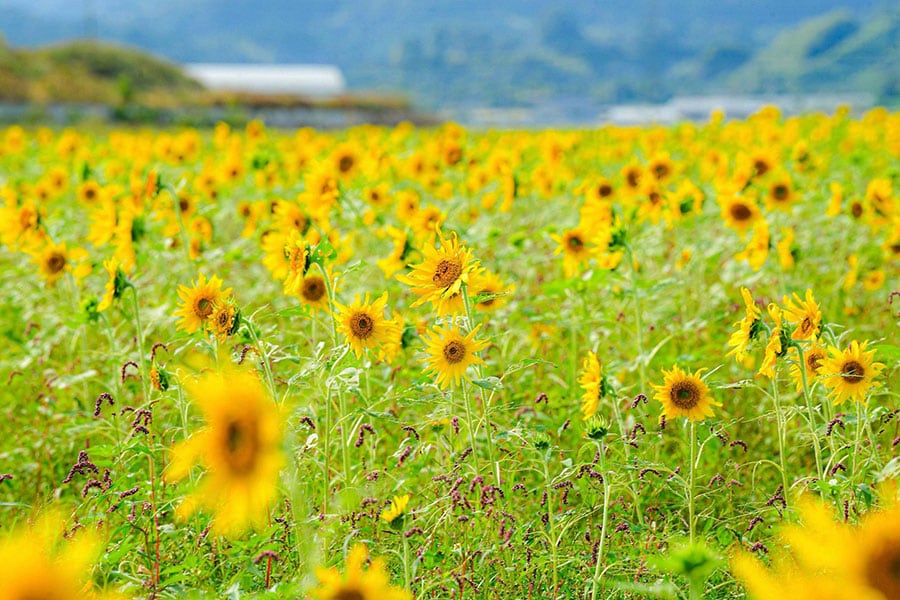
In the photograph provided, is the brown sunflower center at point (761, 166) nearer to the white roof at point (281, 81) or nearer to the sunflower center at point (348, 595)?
the sunflower center at point (348, 595)

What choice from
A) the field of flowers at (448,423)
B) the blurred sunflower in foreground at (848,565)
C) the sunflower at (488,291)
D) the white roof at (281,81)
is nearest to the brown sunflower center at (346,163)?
the field of flowers at (448,423)

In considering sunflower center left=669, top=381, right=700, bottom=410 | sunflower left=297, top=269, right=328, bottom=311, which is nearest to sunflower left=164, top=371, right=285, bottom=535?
sunflower center left=669, top=381, right=700, bottom=410

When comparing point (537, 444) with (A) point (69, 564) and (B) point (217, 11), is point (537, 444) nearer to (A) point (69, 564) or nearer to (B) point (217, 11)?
(A) point (69, 564)

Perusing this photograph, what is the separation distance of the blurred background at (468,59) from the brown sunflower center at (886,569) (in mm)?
13954

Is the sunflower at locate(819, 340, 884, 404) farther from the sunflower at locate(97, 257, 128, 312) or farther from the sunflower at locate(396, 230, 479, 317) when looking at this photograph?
the sunflower at locate(97, 257, 128, 312)

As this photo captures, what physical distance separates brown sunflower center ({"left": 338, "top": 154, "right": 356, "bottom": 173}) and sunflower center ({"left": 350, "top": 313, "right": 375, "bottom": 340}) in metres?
1.89

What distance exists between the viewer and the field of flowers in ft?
4.00

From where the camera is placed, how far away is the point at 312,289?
2043mm

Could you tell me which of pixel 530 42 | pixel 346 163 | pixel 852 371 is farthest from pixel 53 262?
pixel 530 42

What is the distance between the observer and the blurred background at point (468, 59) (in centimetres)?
2850

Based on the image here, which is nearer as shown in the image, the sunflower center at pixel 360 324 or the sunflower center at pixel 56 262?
the sunflower center at pixel 360 324

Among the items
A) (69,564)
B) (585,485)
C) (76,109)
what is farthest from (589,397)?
(76,109)

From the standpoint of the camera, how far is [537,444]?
1579 mm

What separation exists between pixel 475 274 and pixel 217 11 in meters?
194
